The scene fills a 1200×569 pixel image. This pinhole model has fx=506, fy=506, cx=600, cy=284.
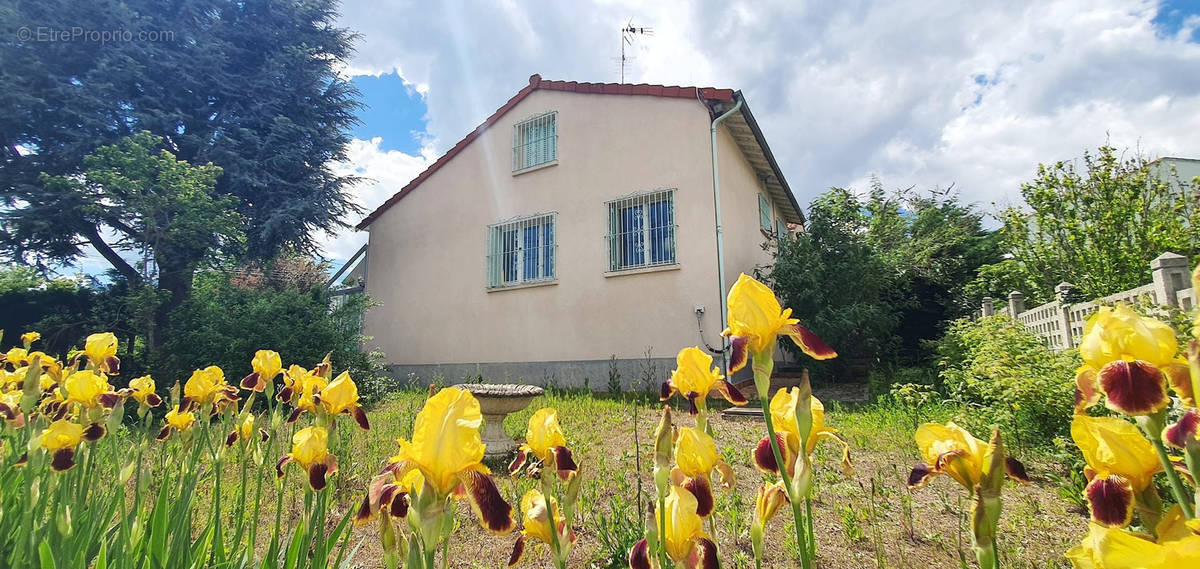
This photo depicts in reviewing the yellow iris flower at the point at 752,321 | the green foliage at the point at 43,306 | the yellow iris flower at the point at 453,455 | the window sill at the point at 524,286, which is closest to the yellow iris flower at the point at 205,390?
the yellow iris flower at the point at 453,455

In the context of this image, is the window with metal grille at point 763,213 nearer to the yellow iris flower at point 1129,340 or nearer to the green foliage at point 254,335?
the green foliage at point 254,335

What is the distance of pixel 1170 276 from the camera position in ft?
13.0

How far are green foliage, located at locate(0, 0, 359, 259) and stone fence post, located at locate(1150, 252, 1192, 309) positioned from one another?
44.1ft

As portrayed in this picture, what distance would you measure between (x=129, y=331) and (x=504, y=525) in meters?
10.1

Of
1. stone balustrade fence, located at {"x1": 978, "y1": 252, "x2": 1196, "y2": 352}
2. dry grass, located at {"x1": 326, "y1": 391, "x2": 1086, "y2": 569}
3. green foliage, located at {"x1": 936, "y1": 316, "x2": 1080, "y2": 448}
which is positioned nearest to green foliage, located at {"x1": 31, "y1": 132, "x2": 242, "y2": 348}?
dry grass, located at {"x1": 326, "y1": 391, "x2": 1086, "y2": 569}

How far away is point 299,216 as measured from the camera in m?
11.5

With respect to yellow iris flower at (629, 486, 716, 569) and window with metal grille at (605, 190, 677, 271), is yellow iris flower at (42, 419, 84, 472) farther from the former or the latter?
window with metal grille at (605, 190, 677, 271)

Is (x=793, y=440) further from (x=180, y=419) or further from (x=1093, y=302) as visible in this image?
(x=1093, y=302)

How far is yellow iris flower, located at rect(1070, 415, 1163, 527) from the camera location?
664 mm

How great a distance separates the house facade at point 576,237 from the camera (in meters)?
7.75

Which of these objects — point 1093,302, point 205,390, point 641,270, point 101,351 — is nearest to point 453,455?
point 205,390

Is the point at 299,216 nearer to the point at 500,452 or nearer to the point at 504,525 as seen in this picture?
the point at 500,452

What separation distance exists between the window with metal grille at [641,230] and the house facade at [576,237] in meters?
0.02

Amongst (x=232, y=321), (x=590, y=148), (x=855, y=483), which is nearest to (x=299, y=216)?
(x=232, y=321)
